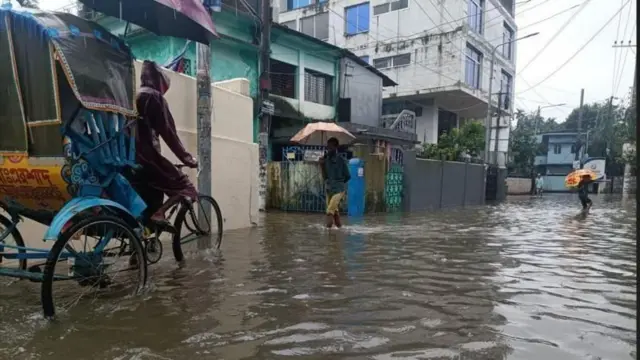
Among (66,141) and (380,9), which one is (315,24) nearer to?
(380,9)

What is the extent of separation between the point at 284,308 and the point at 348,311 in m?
0.50

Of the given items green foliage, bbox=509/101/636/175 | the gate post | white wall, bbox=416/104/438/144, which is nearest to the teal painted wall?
the gate post

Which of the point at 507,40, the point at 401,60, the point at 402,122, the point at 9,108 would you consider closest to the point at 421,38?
the point at 401,60

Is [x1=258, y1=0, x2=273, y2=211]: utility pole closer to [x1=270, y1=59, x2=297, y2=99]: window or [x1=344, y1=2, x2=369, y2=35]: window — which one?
[x1=270, y1=59, x2=297, y2=99]: window

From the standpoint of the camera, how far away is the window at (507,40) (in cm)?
2986

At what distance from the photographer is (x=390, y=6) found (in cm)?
2531

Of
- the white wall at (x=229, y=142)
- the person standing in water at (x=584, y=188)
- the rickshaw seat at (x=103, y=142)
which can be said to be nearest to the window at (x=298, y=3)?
the person standing in water at (x=584, y=188)

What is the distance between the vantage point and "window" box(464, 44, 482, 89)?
80.5ft

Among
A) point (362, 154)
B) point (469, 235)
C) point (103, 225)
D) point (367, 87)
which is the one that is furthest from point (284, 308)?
point (367, 87)

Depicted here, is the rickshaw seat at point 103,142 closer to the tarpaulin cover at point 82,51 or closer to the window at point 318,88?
the tarpaulin cover at point 82,51

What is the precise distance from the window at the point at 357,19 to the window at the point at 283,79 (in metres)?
10.9

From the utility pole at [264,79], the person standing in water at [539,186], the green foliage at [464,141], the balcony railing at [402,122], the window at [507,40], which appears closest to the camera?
the utility pole at [264,79]

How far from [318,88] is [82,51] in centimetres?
1610

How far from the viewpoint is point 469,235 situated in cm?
834
